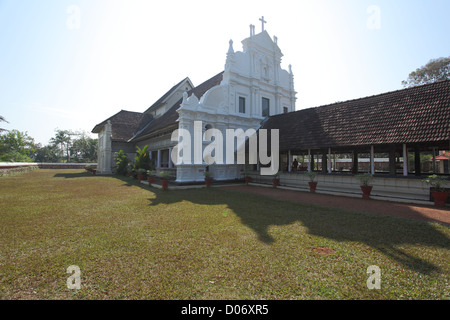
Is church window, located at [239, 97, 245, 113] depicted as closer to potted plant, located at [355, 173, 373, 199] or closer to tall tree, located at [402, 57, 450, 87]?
potted plant, located at [355, 173, 373, 199]

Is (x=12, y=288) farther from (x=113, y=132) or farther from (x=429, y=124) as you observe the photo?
(x=113, y=132)

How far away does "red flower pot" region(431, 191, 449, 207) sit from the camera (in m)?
7.46

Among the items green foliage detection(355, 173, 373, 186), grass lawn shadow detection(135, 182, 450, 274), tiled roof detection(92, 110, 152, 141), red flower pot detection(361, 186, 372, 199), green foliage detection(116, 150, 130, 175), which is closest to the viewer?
grass lawn shadow detection(135, 182, 450, 274)

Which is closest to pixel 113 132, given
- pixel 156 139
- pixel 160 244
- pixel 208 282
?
pixel 156 139

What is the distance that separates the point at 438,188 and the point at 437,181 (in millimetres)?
263

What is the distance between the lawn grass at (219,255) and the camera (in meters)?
2.65

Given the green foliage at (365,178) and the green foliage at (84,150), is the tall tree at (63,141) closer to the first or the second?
the green foliage at (84,150)

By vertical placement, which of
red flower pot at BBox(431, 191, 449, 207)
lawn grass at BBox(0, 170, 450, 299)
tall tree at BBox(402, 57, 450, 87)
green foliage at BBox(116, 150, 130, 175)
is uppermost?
tall tree at BBox(402, 57, 450, 87)

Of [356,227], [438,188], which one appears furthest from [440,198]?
[356,227]

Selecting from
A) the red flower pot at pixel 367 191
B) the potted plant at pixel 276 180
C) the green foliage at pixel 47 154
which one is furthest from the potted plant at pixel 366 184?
the green foliage at pixel 47 154

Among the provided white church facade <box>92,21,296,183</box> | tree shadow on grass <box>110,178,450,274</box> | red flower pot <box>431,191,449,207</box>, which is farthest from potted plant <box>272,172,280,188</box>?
red flower pot <box>431,191,449,207</box>

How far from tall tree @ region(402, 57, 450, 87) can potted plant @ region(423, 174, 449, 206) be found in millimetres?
21482

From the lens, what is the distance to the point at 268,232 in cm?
484

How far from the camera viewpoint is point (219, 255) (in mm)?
3611
